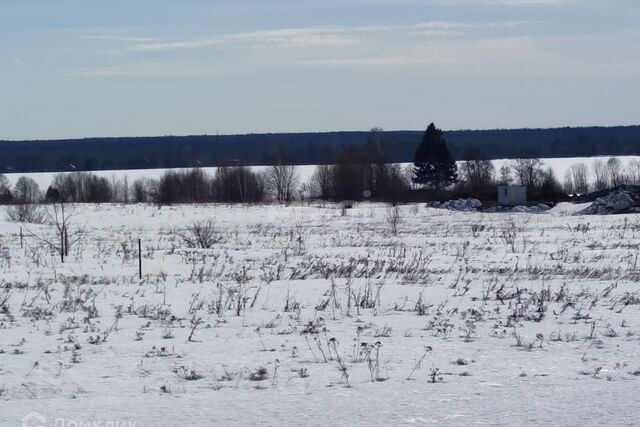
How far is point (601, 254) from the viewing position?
21812 millimetres

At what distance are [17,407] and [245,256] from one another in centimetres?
1558

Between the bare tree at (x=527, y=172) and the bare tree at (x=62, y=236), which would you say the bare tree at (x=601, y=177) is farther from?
the bare tree at (x=62, y=236)

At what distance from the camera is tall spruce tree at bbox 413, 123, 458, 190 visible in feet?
281

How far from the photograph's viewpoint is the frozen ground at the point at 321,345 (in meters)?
6.97

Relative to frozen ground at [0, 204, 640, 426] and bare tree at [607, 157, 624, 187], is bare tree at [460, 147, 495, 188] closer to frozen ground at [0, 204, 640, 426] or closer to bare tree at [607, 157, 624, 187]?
bare tree at [607, 157, 624, 187]

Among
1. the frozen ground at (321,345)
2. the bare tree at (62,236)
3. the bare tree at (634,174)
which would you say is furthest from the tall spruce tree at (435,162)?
the frozen ground at (321,345)

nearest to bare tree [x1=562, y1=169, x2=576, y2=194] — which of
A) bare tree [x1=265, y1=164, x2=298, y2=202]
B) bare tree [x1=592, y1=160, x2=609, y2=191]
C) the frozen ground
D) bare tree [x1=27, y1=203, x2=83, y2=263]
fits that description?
bare tree [x1=592, y1=160, x2=609, y2=191]

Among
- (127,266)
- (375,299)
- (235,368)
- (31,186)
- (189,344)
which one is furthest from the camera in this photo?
(31,186)

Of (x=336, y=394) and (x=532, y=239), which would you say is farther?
(x=532, y=239)

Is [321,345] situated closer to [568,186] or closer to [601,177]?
[568,186]

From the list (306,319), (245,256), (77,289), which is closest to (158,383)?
(306,319)

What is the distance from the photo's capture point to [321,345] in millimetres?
9477

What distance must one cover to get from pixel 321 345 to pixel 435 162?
77.4 m

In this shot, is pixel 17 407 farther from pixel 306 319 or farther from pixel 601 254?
pixel 601 254
